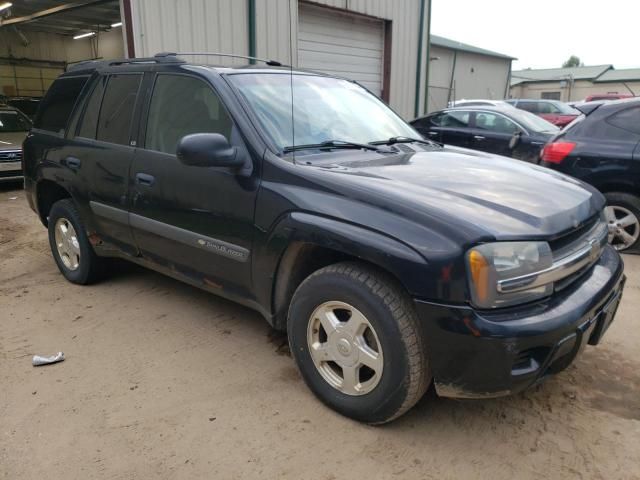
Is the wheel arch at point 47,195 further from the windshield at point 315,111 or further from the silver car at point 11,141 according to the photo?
the silver car at point 11,141

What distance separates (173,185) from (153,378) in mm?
1179

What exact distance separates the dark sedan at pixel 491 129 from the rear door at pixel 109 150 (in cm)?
591

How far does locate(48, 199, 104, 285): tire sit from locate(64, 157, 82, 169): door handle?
0.34 m

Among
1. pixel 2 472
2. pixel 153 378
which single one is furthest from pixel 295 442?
pixel 2 472

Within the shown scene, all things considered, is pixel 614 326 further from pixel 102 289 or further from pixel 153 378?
pixel 102 289

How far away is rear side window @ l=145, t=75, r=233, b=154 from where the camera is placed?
10.4 feet

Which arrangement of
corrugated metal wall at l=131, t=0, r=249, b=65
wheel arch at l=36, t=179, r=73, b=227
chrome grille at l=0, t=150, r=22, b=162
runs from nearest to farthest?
wheel arch at l=36, t=179, r=73, b=227 → corrugated metal wall at l=131, t=0, r=249, b=65 → chrome grille at l=0, t=150, r=22, b=162

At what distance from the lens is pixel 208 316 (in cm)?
386

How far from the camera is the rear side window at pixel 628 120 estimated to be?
5.27m

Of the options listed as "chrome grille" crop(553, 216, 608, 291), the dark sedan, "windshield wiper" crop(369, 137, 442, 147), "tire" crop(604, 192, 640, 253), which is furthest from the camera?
the dark sedan

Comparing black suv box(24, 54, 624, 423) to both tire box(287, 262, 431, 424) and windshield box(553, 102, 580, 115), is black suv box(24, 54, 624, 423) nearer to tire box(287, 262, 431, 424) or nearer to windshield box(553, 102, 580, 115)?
tire box(287, 262, 431, 424)

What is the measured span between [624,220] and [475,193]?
3573 millimetres

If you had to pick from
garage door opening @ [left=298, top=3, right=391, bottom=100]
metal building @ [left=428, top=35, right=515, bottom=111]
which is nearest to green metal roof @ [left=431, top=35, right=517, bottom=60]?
metal building @ [left=428, top=35, right=515, bottom=111]

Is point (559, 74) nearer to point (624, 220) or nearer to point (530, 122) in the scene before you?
point (530, 122)
